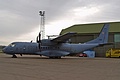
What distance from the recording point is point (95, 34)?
214ft

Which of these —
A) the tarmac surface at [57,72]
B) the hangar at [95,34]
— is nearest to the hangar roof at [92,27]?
the hangar at [95,34]

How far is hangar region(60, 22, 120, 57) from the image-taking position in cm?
6110

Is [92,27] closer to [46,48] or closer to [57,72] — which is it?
[46,48]

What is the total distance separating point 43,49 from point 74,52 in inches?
211

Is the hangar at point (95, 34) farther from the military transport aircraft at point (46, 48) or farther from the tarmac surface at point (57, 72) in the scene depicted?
the tarmac surface at point (57, 72)

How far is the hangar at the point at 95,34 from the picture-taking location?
200 feet

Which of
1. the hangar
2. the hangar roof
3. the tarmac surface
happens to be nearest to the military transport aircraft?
the tarmac surface

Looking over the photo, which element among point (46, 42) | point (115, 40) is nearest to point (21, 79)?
point (46, 42)

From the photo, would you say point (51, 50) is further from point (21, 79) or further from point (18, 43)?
point (21, 79)

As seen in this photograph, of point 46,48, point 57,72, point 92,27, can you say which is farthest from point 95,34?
point 57,72

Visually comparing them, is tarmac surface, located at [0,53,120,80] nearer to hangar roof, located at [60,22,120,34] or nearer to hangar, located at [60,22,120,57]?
hangar, located at [60,22,120,57]

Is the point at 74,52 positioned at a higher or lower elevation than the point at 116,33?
lower

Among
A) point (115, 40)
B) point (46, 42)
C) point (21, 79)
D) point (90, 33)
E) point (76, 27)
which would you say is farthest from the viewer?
point (76, 27)

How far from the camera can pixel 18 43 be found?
34.3m
